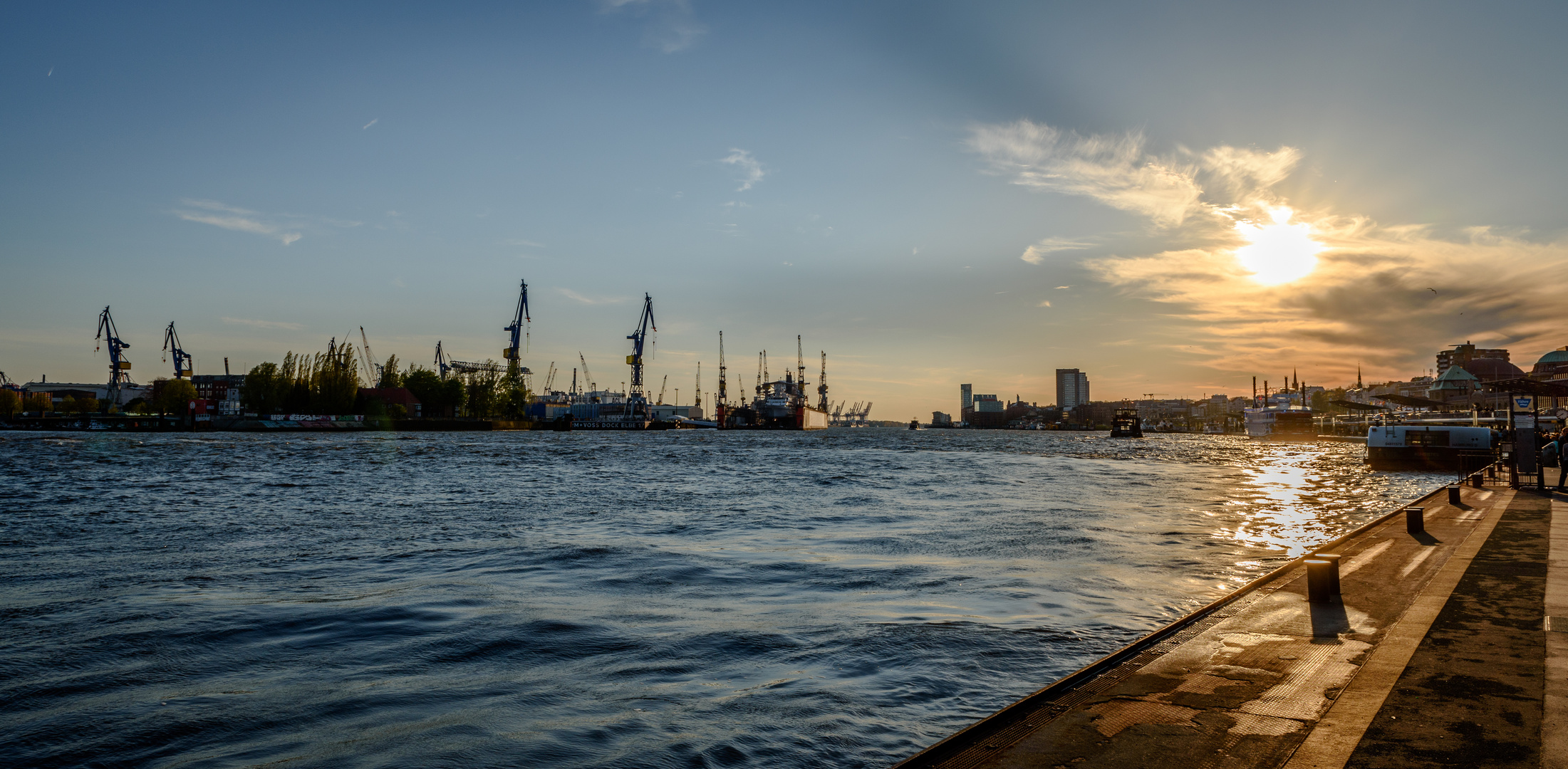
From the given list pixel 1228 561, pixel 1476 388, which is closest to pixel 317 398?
pixel 1228 561

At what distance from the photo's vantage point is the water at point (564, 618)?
669 centimetres

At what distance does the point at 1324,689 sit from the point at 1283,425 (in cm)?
16387

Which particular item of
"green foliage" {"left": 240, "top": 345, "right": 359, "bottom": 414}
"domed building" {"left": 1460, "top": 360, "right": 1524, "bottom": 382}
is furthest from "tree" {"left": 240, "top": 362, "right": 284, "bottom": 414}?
"domed building" {"left": 1460, "top": 360, "right": 1524, "bottom": 382}

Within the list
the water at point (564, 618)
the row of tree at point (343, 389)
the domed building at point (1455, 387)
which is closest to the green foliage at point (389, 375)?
the row of tree at point (343, 389)

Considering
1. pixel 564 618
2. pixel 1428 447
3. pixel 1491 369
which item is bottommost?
pixel 564 618

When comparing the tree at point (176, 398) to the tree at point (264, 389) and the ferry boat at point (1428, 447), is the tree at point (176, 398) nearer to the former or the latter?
the tree at point (264, 389)

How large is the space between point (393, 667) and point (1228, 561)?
14.3 m

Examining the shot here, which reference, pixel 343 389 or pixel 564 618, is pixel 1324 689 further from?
pixel 343 389

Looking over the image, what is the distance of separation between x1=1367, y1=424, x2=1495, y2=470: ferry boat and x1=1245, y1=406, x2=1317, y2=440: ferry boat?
105224 mm

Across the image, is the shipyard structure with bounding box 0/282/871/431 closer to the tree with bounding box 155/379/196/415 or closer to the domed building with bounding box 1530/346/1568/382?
the tree with bounding box 155/379/196/415

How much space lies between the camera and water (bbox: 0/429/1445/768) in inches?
263

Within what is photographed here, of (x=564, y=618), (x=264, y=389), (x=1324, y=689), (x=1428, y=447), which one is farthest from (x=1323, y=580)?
(x=264, y=389)

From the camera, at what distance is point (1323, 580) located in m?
8.77

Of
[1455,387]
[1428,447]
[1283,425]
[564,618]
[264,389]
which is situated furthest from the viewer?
[1455,387]
